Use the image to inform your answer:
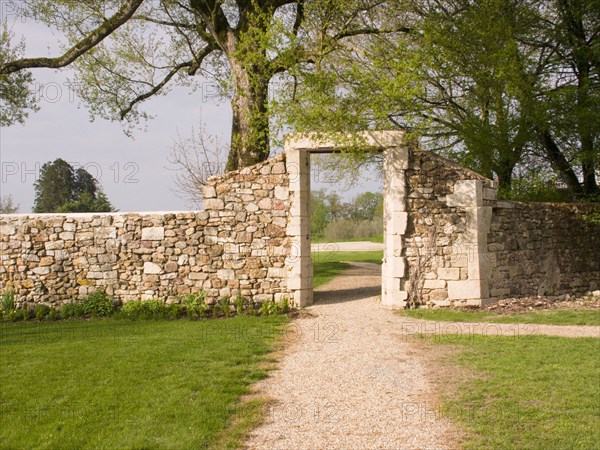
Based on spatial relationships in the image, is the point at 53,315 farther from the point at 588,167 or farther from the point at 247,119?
the point at 588,167

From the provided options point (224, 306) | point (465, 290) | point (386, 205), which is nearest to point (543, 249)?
point (465, 290)

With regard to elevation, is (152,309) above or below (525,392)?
above

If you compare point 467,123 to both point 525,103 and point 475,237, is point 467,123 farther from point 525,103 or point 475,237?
point 475,237

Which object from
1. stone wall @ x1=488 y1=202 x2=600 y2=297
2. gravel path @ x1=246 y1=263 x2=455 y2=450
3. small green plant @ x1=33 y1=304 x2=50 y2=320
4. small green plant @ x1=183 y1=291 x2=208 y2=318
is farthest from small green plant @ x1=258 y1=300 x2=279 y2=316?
small green plant @ x1=33 y1=304 x2=50 y2=320

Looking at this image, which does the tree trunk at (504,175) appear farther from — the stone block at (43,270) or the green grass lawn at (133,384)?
the stone block at (43,270)

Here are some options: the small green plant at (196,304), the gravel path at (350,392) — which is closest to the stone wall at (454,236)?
the gravel path at (350,392)

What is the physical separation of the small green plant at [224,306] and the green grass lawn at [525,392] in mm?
4622

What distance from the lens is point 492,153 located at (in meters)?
15.2

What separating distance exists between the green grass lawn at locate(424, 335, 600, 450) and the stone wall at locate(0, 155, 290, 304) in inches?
183

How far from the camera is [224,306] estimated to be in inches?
477

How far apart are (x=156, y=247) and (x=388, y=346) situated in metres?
5.89

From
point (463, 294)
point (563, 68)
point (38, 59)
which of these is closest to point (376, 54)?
point (563, 68)

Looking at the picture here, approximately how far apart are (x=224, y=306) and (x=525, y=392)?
6867mm

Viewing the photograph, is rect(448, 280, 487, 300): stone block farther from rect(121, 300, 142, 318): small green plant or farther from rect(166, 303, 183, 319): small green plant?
rect(121, 300, 142, 318): small green plant
